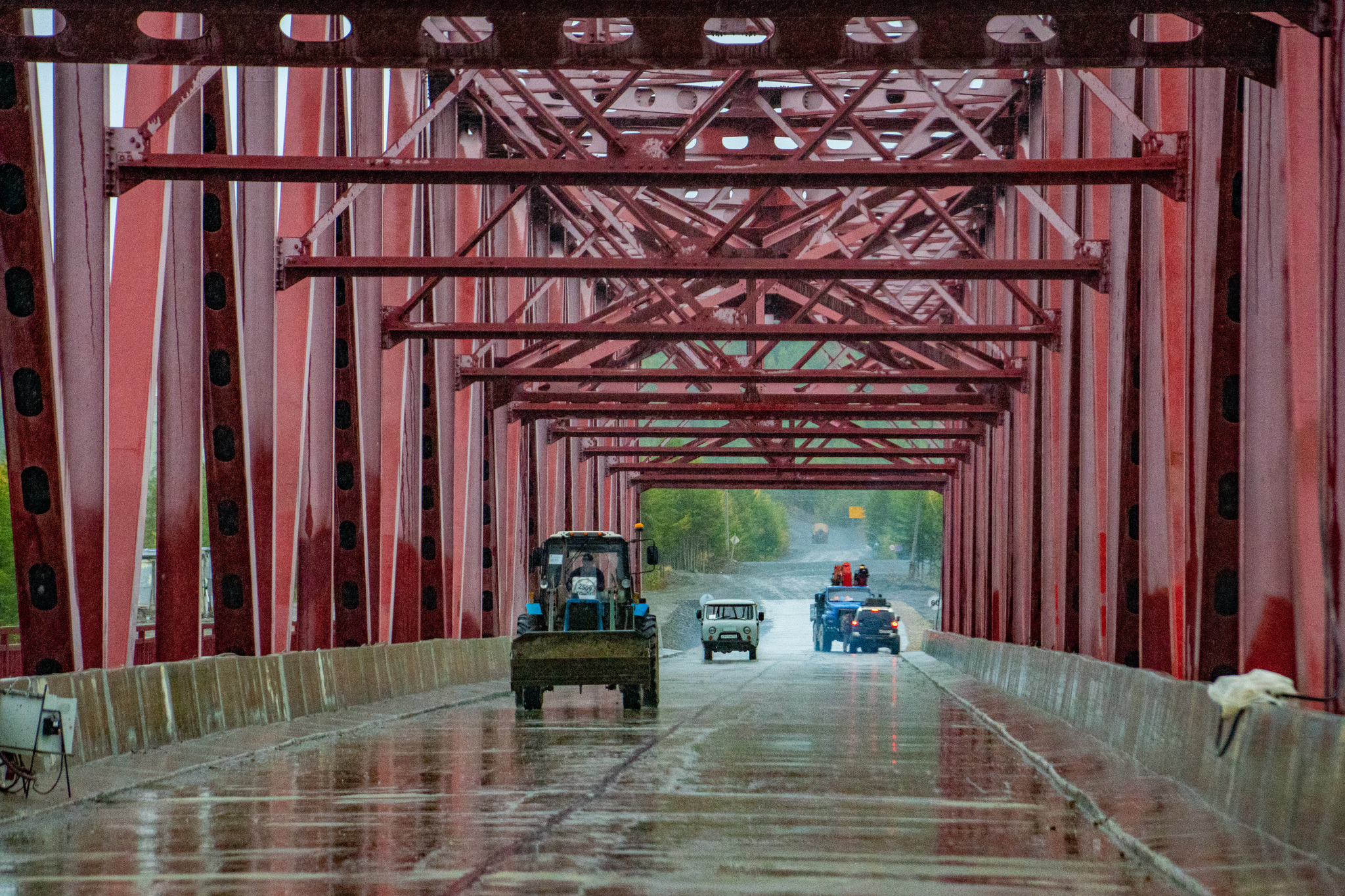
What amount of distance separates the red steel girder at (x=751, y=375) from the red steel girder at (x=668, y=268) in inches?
369

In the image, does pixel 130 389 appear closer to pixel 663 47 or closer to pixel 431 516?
pixel 663 47

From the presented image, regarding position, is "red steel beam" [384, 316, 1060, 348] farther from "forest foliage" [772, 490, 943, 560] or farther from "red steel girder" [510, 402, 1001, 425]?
"forest foliage" [772, 490, 943, 560]

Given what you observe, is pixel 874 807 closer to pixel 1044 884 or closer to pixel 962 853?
pixel 962 853

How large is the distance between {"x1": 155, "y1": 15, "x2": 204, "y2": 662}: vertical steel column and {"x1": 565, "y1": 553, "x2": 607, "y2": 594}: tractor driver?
19.0ft

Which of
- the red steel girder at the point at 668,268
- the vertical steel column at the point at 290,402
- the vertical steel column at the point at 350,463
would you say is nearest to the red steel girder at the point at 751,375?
the vertical steel column at the point at 350,463

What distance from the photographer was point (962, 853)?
9.06 m

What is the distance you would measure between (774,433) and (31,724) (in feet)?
109

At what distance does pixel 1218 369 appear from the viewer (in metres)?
12.9

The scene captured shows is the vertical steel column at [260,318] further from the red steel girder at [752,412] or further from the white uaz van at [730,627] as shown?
the white uaz van at [730,627]

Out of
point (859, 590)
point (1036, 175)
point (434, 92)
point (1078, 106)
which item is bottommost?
point (859, 590)

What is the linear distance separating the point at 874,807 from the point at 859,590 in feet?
162

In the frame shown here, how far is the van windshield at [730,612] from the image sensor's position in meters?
49.8

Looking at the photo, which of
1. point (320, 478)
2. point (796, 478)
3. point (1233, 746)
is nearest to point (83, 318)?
point (320, 478)

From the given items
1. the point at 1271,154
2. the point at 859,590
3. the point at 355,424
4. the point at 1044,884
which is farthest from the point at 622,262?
the point at 859,590
